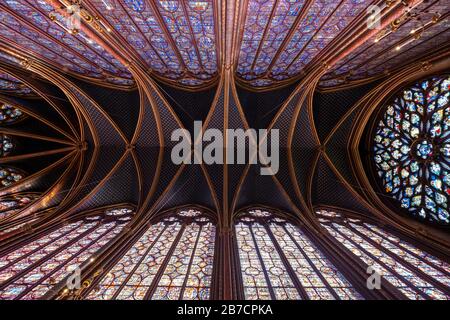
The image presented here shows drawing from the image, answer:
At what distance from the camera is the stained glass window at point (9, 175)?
42.5 feet

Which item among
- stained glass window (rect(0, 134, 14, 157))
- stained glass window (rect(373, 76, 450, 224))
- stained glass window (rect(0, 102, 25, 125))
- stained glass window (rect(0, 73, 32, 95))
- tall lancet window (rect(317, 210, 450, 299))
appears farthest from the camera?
stained glass window (rect(0, 134, 14, 157))

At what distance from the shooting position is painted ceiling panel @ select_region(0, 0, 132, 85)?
6070 millimetres

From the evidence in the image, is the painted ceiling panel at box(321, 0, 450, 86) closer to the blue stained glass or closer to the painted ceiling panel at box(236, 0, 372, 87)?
the painted ceiling panel at box(236, 0, 372, 87)

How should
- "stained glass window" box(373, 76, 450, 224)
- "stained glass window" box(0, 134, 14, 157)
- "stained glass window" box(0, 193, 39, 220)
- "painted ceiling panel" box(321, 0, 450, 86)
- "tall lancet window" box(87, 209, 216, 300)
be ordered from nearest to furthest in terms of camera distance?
1. "tall lancet window" box(87, 209, 216, 300)
2. "painted ceiling panel" box(321, 0, 450, 86)
3. "stained glass window" box(373, 76, 450, 224)
4. "stained glass window" box(0, 193, 39, 220)
5. "stained glass window" box(0, 134, 14, 157)

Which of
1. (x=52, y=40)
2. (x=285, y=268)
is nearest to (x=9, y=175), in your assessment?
(x=52, y=40)

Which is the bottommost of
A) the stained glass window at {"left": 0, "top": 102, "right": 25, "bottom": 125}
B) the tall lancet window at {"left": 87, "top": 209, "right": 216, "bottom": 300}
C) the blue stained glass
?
the tall lancet window at {"left": 87, "top": 209, "right": 216, "bottom": 300}

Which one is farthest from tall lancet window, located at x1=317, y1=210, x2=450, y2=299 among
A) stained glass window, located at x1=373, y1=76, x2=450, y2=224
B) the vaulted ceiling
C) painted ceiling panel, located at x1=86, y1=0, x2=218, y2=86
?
painted ceiling panel, located at x1=86, y1=0, x2=218, y2=86

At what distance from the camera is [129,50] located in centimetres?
776

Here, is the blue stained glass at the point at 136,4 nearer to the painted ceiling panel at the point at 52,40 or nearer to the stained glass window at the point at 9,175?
the painted ceiling panel at the point at 52,40

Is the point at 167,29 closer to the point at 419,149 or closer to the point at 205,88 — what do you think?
the point at 205,88

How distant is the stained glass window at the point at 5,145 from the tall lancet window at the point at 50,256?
7.72 m

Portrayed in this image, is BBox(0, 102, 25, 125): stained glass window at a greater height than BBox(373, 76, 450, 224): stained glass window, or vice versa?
BBox(0, 102, 25, 125): stained glass window

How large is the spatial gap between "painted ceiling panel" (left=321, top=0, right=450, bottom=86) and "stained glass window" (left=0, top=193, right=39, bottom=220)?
47.8 feet

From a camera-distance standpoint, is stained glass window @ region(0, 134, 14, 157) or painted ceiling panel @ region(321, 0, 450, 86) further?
stained glass window @ region(0, 134, 14, 157)
